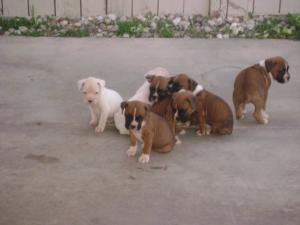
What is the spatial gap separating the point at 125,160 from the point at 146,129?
0.32m

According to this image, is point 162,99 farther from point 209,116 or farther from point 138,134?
point 138,134

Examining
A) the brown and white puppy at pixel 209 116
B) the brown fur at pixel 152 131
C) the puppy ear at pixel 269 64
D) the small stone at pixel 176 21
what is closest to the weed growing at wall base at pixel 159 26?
the small stone at pixel 176 21

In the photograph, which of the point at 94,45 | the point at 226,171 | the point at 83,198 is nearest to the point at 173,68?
the point at 94,45

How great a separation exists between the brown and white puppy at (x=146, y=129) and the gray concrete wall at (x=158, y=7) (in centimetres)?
436

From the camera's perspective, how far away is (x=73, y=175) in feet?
15.2

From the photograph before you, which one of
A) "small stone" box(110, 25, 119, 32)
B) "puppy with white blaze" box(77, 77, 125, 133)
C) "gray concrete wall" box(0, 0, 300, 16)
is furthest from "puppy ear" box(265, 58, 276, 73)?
"gray concrete wall" box(0, 0, 300, 16)

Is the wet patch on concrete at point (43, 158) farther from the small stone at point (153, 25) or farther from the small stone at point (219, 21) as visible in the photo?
the small stone at point (219, 21)

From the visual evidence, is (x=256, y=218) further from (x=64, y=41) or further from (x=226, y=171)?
(x=64, y=41)

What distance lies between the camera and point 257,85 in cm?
564

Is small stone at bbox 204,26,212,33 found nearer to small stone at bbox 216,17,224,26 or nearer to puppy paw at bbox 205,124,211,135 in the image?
small stone at bbox 216,17,224,26

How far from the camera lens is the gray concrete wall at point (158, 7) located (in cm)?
907

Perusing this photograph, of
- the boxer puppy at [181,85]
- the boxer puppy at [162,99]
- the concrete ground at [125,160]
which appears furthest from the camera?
the boxer puppy at [181,85]

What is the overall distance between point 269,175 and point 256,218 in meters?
0.70

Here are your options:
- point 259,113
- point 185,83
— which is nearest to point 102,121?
point 185,83
